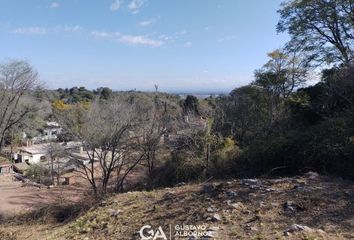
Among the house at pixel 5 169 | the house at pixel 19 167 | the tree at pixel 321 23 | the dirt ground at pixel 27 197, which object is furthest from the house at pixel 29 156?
the tree at pixel 321 23

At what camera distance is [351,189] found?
5043mm

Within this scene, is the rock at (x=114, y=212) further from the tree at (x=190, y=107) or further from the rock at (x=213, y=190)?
the tree at (x=190, y=107)

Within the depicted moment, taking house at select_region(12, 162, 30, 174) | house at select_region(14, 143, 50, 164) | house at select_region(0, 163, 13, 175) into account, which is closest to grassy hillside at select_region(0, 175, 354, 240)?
house at select_region(0, 163, 13, 175)

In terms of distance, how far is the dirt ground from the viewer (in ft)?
41.0

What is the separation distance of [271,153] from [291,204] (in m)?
2.95

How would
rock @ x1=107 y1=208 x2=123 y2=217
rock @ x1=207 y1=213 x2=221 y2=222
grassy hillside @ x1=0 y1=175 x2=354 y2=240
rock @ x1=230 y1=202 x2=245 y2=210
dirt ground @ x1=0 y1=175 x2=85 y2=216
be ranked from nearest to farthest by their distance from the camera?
grassy hillside @ x1=0 y1=175 x2=354 y2=240
rock @ x1=207 y1=213 x2=221 y2=222
rock @ x1=230 y1=202 x2=245 y2=210
rock @ x1=107 y1=208 x2=123 y2=217
dirt ground @ x1=0 y1=175 x2=85 y2=216

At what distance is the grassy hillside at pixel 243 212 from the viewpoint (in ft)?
12.8

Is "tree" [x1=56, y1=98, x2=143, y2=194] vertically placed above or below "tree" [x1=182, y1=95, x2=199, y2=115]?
below

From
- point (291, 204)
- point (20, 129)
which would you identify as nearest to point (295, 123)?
point (291, 204)

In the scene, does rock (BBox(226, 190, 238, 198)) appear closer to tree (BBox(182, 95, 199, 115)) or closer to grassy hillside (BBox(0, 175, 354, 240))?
grassy hillside (BBox(0, 175, 354, 240))

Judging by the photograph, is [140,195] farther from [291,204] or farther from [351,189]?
[351,189]

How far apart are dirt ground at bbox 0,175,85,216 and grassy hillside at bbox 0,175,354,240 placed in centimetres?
686

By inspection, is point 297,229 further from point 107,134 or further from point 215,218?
point 107,134

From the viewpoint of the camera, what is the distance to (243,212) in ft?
14.6
